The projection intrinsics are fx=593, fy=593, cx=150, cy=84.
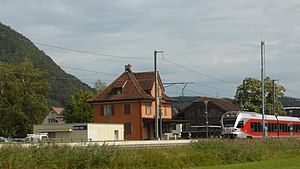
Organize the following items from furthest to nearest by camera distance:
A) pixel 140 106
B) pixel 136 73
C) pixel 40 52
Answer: pixel 40 52
pixel 136 73
pixel 140 106

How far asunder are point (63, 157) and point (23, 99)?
64.8 m

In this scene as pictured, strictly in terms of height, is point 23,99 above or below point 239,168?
above

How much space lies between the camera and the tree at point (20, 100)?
89.1 meters

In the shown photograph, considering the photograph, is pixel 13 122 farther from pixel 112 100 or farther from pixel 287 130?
pixel 287 130

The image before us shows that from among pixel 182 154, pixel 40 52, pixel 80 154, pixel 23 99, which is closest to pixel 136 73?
pixel 23 99

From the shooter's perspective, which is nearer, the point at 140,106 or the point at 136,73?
the point at 140,106

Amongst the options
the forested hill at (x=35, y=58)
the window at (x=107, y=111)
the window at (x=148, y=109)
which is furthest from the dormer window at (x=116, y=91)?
the forested hill at (x=35, y=58)

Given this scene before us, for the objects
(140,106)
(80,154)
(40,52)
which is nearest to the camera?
(80,154)

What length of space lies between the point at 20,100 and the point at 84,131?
23.7 meters

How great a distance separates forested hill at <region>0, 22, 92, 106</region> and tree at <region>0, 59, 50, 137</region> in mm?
52123

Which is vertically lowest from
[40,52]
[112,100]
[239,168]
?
[239,168]

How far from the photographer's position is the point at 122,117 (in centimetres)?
8200

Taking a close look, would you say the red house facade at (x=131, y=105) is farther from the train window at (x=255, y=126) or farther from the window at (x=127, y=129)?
the train window at (x=255, y=126)

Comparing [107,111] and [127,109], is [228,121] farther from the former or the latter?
[107,111]
